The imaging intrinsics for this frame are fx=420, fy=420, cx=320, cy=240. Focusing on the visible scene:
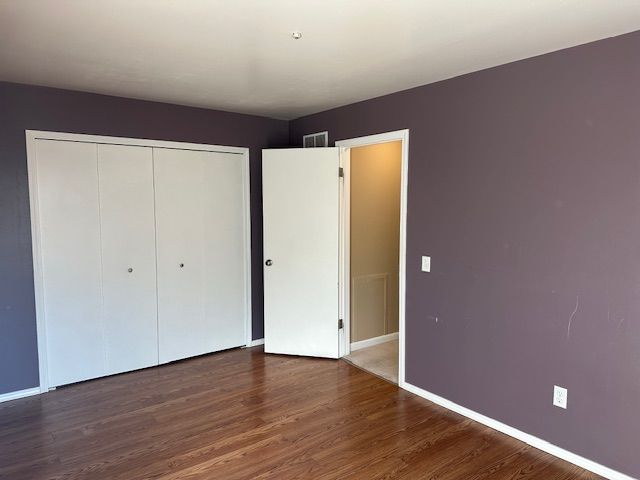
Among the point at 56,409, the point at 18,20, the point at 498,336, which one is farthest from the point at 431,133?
the point at 56,409

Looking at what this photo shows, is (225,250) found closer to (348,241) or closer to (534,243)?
(348,241)

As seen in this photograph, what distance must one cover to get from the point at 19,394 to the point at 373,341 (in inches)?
121

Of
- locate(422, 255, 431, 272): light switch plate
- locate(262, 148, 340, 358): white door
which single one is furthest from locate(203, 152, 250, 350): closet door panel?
locate(422, 255, 431, 272): light switch plate

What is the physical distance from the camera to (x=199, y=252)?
157 inches

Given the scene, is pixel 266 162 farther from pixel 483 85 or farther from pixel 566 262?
pixel 566 262

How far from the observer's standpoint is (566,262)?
2389mm

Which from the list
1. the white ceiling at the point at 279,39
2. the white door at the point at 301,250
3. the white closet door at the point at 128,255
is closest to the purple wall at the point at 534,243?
the white ceiling at the point at 279,39

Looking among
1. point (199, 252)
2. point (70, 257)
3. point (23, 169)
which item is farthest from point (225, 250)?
point (23, 169)

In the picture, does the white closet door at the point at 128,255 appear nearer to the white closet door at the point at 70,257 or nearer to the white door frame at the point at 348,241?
the white closet door at the point at 70,257

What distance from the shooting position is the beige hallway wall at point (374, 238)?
4123 millimetres

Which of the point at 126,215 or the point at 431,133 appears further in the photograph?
the point at 126,215

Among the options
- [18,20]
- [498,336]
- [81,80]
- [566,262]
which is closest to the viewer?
[18,20]

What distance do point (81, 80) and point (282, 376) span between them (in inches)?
109

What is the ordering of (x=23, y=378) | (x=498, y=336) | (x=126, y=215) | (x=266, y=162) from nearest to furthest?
(x=498, y=336) < (x=23, y=378) < (x=126, y=215) < (x=266, y=162)
